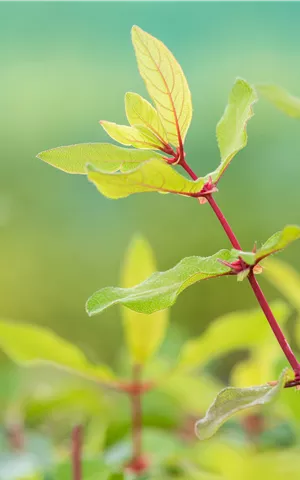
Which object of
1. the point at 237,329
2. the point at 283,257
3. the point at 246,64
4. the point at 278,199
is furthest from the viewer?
the point at 246,64

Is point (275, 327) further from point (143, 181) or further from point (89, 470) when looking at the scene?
point (89, 470)

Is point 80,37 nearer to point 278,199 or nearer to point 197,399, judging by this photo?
point 278,199

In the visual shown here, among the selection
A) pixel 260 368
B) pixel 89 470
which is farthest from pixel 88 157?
pixel 260 368

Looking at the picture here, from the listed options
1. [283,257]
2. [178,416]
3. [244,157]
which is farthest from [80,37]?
[178,416]

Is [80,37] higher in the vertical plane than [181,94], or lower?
lower

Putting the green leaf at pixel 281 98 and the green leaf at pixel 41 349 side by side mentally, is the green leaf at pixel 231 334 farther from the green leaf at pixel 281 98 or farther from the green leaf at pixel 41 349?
the green leaf at pixel 281 98

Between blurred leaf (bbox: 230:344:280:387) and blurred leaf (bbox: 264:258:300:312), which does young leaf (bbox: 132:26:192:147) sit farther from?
blurred leaf (bbox: 230:344:280:387)
